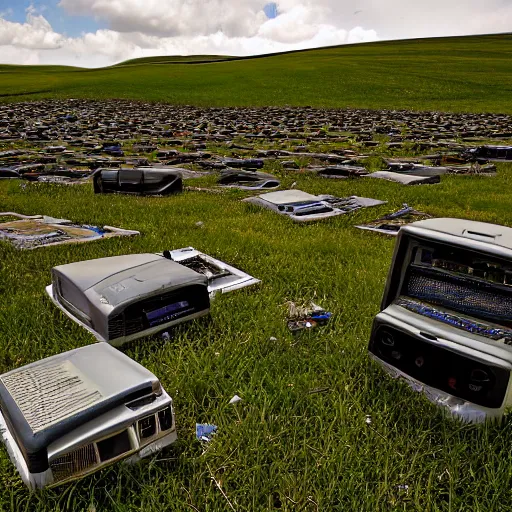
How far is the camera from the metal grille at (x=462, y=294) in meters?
2.67

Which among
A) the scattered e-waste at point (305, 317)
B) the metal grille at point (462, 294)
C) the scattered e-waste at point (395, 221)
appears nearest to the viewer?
the metal grille at point (462, 294)

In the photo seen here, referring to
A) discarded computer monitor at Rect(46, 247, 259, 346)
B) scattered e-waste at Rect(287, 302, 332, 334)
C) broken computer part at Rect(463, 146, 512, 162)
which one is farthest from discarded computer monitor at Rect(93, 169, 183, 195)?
broken computer part at Rect(463, 146, 512, 162)

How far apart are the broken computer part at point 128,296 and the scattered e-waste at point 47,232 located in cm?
189

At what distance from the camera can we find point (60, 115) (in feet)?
93.5

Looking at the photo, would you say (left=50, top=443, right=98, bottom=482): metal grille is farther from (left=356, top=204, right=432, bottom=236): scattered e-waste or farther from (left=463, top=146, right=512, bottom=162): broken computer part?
(left=463, top=146, right=512, bottom=162): broken computer part

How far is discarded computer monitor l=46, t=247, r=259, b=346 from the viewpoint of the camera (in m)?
3.06

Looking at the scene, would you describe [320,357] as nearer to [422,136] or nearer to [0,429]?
[0,429]

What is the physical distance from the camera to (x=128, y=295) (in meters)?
3.07

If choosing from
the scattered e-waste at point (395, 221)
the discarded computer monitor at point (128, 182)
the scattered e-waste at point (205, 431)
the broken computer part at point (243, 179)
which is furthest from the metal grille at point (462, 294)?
the broken computer part at point (243, 179)

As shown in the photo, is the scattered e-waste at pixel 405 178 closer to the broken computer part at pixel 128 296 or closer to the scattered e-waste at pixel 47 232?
the scattered e-waste at pixel 47 232

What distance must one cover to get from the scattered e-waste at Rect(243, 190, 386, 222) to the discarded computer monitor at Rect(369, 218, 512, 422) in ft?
12.5

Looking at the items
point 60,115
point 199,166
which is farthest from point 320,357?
→ point 60,115

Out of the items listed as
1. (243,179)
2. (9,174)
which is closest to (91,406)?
(243,179)

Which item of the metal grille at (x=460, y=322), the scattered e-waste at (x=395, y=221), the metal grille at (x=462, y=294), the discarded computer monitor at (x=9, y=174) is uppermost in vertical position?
the metal grille at (x=462, y=294)
